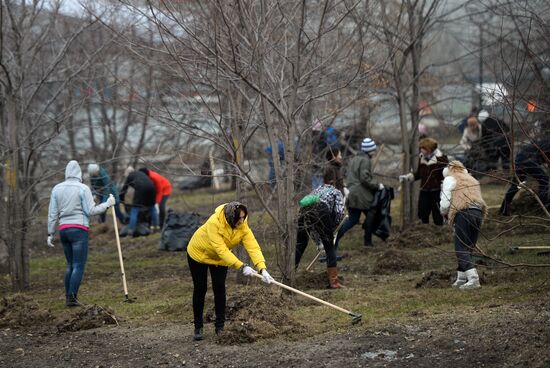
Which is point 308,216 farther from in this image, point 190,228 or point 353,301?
point 190,228

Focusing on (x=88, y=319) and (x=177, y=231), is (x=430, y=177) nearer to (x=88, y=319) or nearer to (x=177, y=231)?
(x=177, y=231)

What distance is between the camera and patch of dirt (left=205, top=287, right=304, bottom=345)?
850cm

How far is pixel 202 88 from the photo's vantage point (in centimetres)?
1224

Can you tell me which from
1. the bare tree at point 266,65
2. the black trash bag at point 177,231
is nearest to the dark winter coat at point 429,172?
the bare tree at point 266,65

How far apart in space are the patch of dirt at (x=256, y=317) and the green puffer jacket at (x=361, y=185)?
428cm

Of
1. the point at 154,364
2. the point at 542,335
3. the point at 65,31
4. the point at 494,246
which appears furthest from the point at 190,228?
the point at 542,335

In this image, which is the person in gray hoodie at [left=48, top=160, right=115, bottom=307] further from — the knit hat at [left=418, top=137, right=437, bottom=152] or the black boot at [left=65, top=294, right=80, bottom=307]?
the knit hat at [left=418, top=137, right=437, bottom=152]

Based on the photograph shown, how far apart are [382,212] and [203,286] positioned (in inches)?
234

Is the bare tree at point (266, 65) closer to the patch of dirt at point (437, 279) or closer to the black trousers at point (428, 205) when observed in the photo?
the patch of dirt at point (437, 279)

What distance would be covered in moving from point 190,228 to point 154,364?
7.67 metres

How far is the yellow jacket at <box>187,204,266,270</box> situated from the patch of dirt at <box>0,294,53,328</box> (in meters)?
2.49

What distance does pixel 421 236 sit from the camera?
1373cm

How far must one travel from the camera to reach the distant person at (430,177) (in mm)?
13227

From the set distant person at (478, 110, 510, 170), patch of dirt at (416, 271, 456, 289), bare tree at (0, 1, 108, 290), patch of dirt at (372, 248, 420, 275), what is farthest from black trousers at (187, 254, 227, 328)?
distant person at (478, 110, 510, 170)
